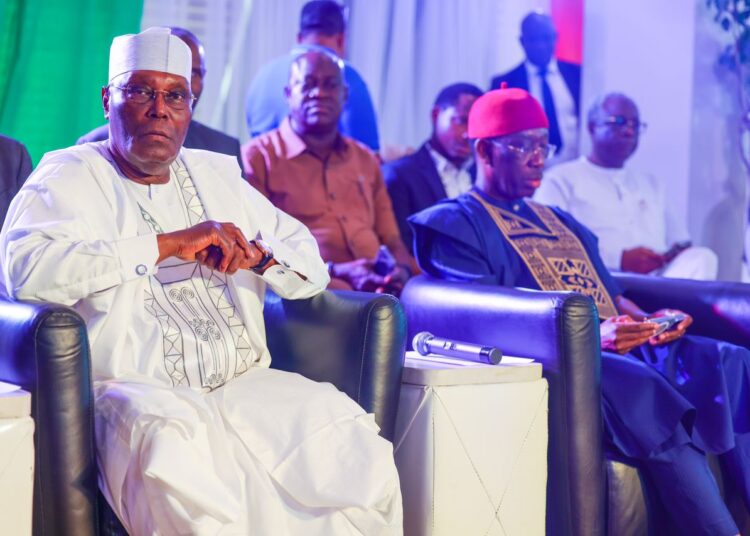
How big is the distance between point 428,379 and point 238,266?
62cm

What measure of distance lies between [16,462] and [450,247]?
1833mm

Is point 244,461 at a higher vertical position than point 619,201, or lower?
lower

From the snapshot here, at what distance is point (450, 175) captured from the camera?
564 cm

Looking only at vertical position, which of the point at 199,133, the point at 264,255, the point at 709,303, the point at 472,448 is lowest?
the point at 472,448

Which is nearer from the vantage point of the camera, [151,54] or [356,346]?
[356,346]

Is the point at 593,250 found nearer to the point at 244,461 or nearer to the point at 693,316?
the point at 693,316

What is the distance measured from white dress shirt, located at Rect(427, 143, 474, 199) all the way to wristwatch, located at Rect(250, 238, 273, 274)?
9.10 feet

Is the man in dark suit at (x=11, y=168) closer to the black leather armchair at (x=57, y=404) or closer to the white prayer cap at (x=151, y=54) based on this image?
the white prayer cap at (x=151, y=54)

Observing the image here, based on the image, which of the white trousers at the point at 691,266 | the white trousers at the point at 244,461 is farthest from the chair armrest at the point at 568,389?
the white trousers at the point at 691,266

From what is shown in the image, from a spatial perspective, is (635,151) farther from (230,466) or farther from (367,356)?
(230,466)

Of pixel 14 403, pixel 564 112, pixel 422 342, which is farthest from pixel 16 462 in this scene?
pixel 564 112

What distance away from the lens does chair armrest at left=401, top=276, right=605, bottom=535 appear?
9.86 feet

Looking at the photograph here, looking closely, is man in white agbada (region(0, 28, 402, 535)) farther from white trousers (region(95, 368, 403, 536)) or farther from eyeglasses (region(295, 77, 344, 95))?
eyeglasses (region(295, 77, 344, 95))

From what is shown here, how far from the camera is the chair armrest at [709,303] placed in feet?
12.2
